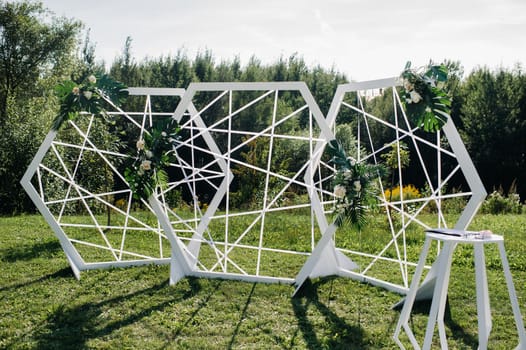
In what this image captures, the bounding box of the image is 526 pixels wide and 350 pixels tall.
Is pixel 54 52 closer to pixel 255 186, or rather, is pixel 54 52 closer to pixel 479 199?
pixel 255 186

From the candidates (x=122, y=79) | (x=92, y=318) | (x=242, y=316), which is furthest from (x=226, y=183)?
(x=122, y=79)

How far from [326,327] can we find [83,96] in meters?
4.10

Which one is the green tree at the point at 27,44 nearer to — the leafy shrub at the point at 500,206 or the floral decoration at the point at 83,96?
the floral decoration at the point at 83,96

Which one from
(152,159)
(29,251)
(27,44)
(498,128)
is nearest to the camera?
(152,159)

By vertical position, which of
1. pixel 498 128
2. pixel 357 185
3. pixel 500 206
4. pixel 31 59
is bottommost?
pixel 500 206

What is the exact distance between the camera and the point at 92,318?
18.4 ft

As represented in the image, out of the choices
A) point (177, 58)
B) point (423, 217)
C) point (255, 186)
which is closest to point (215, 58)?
point (177, 58)

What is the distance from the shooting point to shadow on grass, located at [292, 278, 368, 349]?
4.95 metres

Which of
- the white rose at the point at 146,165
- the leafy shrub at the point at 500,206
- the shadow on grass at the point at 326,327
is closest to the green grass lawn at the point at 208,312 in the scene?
the shadow on grass at the point at 326,327

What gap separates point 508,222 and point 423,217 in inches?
64.3

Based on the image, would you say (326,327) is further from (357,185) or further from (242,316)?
(357,185)

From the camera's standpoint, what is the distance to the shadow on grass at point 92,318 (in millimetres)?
5066

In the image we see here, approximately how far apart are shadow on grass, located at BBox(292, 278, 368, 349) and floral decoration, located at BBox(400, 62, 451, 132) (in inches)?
81.2

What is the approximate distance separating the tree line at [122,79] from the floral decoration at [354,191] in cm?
1029
